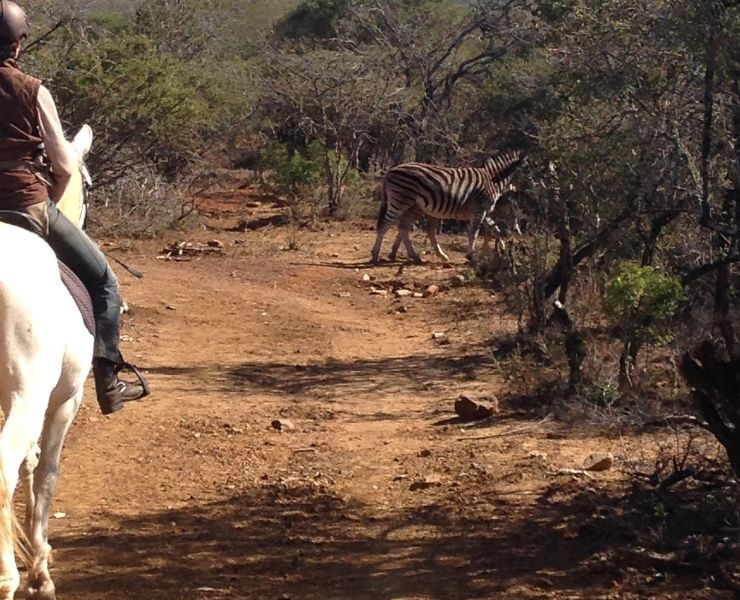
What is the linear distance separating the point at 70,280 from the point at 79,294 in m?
0.07

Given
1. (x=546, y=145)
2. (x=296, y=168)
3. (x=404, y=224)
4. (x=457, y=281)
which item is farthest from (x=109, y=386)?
(x=296, y=168)

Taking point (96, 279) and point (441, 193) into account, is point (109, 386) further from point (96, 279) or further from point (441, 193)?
point (441, 193)

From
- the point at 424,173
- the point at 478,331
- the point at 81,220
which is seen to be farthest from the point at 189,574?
the point at 424,173

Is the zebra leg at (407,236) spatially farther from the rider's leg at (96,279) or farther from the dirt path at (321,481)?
the rider's leg at (96,279)

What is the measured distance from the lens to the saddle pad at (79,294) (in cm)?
493

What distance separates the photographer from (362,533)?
559cm

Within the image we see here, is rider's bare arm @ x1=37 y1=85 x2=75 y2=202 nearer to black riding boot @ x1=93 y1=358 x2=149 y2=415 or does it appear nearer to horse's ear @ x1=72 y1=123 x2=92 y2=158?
horse's ear @ x1=72 y1=123 x2=92 y2=158

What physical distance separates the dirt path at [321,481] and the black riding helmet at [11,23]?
2241 millimetres

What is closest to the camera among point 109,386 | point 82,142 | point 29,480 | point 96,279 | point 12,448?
point 12,448

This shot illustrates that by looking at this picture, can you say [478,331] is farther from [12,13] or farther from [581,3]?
[12,13]

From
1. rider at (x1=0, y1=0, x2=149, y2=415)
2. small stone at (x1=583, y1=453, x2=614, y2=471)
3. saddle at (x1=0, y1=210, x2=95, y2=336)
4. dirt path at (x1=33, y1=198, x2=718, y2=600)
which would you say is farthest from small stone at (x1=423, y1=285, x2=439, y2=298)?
saddle at (x1=0, y1=210, x2=95, y2=336)

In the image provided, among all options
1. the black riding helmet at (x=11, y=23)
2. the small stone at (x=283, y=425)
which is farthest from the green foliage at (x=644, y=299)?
the black riding helmet at (x=11, y=23)

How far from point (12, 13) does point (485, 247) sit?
11152 millimetres

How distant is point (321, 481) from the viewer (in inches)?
255
